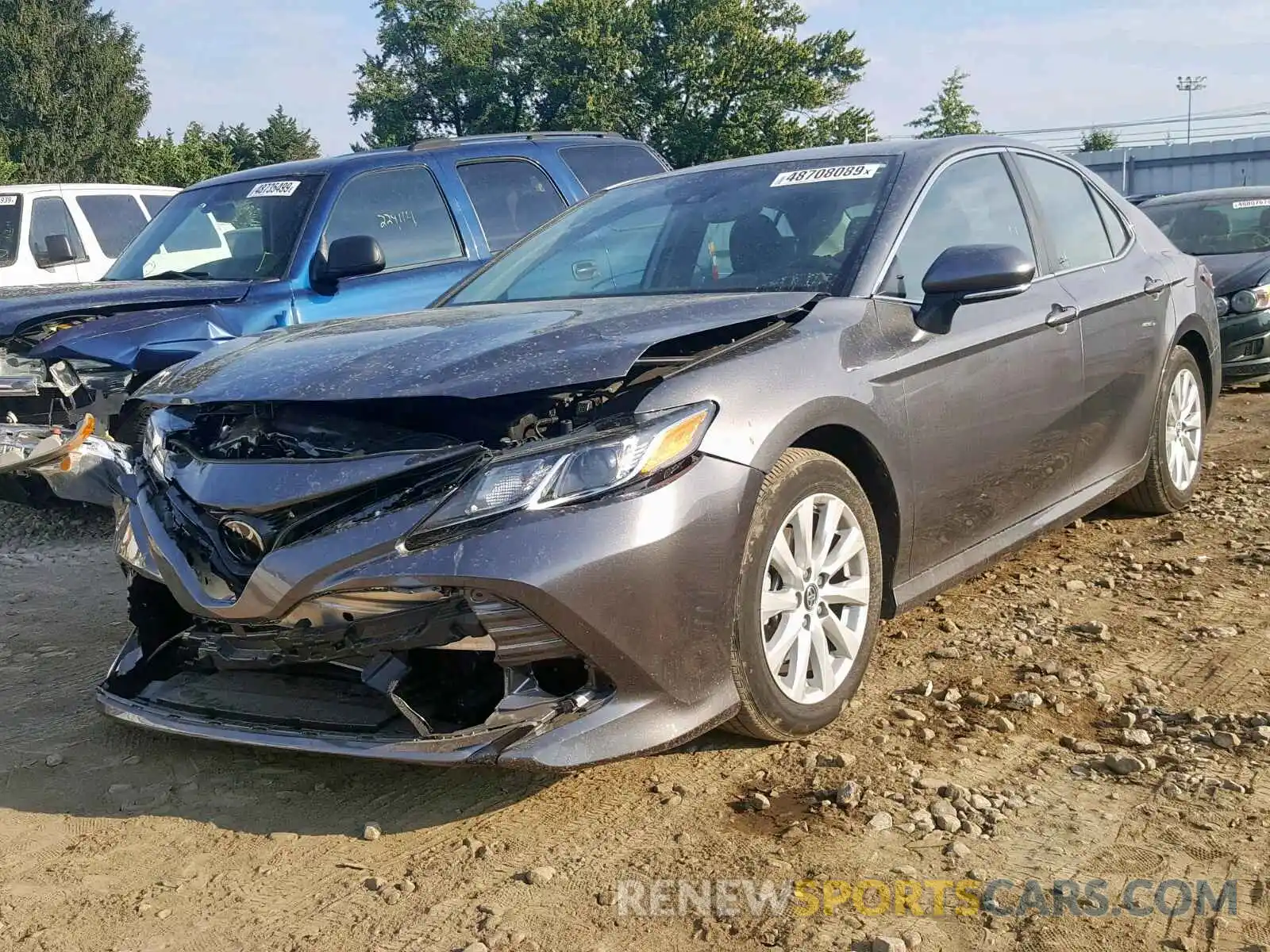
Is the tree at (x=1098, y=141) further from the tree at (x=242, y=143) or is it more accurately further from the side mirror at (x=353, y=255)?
the side mirror at (x=353, y=255)

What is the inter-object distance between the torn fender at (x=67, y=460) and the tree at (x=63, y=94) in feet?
148

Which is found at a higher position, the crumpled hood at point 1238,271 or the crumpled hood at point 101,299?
the crumpled hood at point 101,299

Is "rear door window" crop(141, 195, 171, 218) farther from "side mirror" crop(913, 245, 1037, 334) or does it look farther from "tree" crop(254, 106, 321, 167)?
"tree" crop(254, 106, 321, 167)

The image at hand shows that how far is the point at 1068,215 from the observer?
185 inches

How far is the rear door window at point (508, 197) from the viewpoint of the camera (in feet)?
23.4

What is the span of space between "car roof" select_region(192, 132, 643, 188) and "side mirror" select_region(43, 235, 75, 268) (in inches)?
88.2

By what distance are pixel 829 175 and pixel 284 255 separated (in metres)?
3.33

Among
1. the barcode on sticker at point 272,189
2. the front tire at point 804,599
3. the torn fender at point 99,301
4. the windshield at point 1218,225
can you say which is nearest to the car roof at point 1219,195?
the windshield at point 1218,225

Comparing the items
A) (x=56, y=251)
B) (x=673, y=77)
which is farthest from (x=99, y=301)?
(x=673, y=77)

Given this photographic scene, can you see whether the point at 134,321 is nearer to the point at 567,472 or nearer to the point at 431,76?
the point at 567,472

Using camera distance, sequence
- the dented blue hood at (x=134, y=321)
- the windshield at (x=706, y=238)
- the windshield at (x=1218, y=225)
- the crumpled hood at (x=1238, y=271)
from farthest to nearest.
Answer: the windshield at (x=1218, y=225)
the crumpled hood at (x=1238, y=271)
the dented blue hood at (x=134, y=321)
the windshield at (x=706, y=238)

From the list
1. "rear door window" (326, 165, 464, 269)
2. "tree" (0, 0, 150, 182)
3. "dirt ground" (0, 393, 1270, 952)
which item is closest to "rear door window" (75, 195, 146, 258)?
"rear door window" (326, 165, 464, 269)

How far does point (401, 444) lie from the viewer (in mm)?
2871

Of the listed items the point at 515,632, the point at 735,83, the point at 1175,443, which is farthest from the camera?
the point at 735,83
